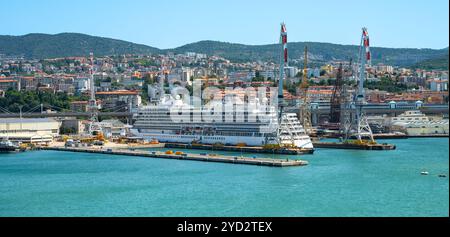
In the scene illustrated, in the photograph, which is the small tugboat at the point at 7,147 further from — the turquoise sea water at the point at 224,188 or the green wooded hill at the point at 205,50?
the green wooded hill at the point at 205,50

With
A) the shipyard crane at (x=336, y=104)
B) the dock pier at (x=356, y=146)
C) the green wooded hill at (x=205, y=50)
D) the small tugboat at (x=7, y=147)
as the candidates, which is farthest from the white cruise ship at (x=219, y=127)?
the green wooded hill at (x=205, y=50)

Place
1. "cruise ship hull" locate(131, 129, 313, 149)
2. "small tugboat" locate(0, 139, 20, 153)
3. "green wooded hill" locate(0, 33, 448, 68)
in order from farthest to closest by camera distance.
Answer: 1. "green wooded hill" locate(0, 33, 448, 68)
2. "small tugboat" locate(0, 139, 20, 153)
3. "cruise ship hull" locate(131, 129, 313, 149)

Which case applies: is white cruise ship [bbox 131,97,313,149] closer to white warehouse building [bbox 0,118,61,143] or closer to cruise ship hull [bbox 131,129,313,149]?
cruise ship hull [bbox 131,129,313,149]

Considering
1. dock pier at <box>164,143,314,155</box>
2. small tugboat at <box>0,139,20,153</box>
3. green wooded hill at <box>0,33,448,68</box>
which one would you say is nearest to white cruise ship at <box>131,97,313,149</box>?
dock pier at <box>164,143,314,155</box>

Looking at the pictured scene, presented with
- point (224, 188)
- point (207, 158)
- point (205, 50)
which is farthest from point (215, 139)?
point (205, 50)

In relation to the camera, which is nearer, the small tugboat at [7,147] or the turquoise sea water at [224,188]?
the turquoise sea water at [224,188]

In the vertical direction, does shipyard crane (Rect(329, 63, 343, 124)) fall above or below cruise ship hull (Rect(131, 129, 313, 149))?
above

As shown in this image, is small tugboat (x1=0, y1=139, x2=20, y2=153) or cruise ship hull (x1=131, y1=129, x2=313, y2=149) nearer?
cruise ship hull (x1=131, y1=129, x2=313, y2=149)
